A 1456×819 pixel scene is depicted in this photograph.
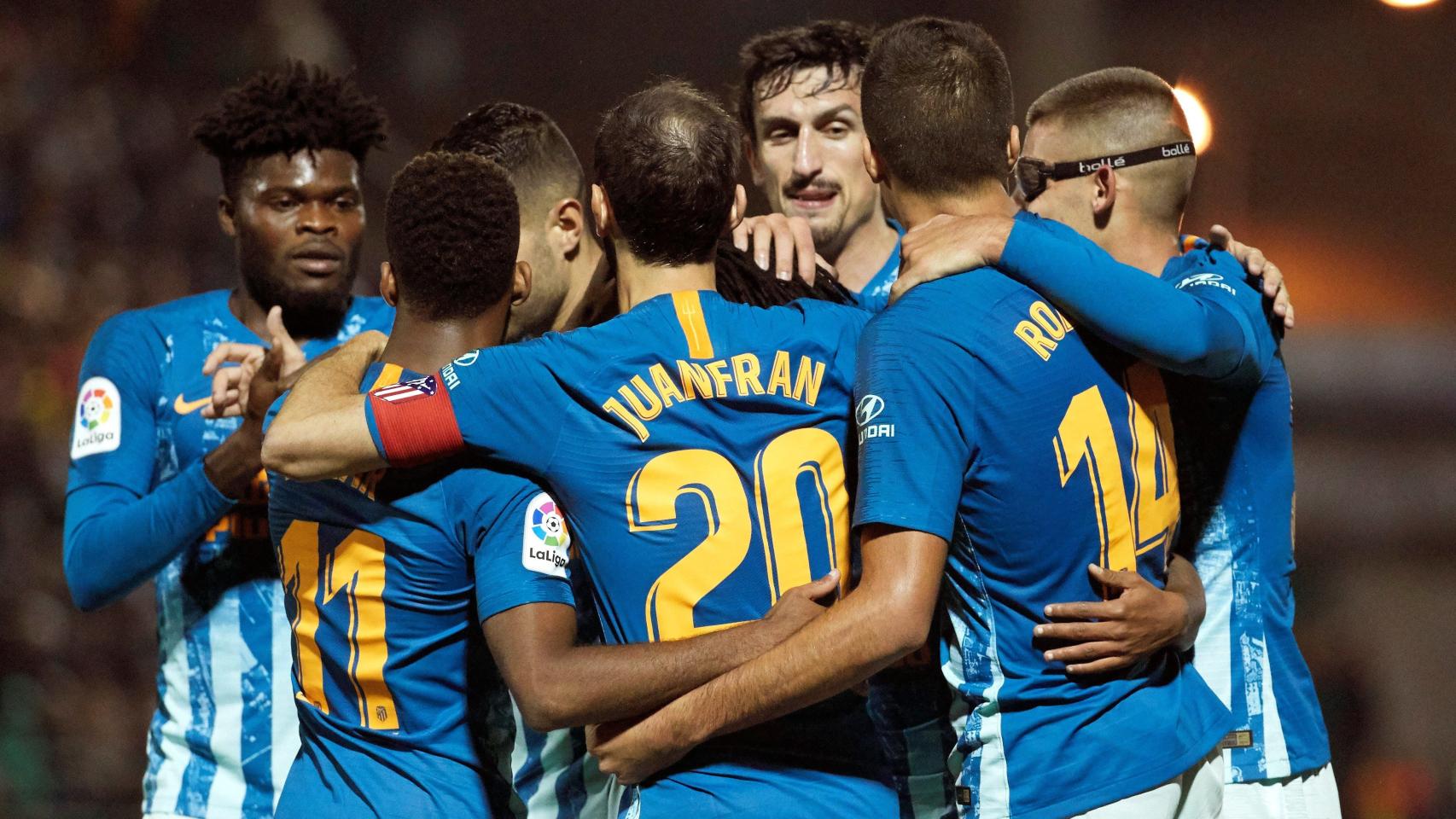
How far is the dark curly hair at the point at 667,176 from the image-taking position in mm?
2045

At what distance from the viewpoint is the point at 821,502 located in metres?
2.01

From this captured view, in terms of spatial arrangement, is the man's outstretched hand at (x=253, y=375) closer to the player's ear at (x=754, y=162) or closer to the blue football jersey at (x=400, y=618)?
the blue football jersey at (x=400, y=618)

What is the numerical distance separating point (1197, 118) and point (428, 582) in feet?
14.5

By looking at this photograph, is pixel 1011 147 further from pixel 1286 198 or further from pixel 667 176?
pixel 1286 198

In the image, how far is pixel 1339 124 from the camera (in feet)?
18.8

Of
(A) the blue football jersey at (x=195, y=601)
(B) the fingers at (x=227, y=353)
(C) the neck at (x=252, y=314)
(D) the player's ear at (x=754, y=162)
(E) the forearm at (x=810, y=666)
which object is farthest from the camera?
(D) the player's ear at (x=754, y=162)

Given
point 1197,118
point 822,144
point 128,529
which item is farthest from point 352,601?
point 1197,118

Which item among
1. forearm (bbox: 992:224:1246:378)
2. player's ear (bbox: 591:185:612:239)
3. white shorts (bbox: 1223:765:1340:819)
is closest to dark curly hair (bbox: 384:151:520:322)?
player's ear (bbox: 591:185:612:239)

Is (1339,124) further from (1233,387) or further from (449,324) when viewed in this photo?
(449,324)

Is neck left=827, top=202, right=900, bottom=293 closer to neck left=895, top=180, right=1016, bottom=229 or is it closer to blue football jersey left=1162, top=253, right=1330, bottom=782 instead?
blue football jersey left=1162, top=253, right=1330, bottom=782

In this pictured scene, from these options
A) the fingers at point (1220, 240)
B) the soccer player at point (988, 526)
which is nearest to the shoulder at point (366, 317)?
the soccer player at point (988, 526)

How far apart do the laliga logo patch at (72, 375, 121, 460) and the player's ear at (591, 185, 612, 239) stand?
4.46 ft

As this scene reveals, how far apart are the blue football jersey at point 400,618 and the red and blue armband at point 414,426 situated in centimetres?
7

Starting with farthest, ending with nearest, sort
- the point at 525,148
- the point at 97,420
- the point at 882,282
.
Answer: the point at 882,282 → the point at 525,148 → the point at 97,420
